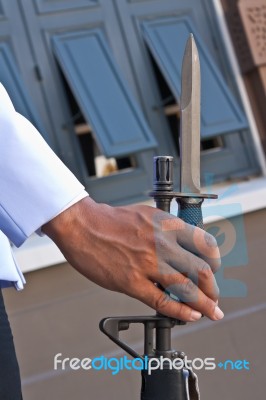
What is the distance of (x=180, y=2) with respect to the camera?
4125 millimetres

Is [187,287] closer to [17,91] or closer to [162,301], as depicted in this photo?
[162,301]

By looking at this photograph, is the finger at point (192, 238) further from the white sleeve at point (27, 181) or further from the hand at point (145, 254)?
the white sleeve at point (27, 181)

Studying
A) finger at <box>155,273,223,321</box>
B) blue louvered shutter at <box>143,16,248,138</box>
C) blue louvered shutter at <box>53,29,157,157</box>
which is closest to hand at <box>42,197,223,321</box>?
finger at <box>155,273,223,321</box>

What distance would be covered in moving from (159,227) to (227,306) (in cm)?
258

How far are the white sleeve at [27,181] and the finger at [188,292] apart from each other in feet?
0.51

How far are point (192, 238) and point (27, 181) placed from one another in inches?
8.8

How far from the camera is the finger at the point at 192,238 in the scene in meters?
0.88

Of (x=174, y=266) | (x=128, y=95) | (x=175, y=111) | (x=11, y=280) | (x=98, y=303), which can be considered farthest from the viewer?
(x=175, y=111)

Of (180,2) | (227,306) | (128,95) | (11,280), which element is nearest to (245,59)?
(180,2)

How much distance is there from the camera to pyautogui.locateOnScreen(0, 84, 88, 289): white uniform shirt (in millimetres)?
923

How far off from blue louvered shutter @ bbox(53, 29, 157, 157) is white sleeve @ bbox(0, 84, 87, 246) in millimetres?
2503

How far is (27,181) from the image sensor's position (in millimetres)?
937

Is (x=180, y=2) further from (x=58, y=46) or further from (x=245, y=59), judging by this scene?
(x=58, y=46)

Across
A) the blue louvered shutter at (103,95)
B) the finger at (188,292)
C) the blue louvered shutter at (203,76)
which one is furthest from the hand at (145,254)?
the blue louvered shutter at (203,76)
